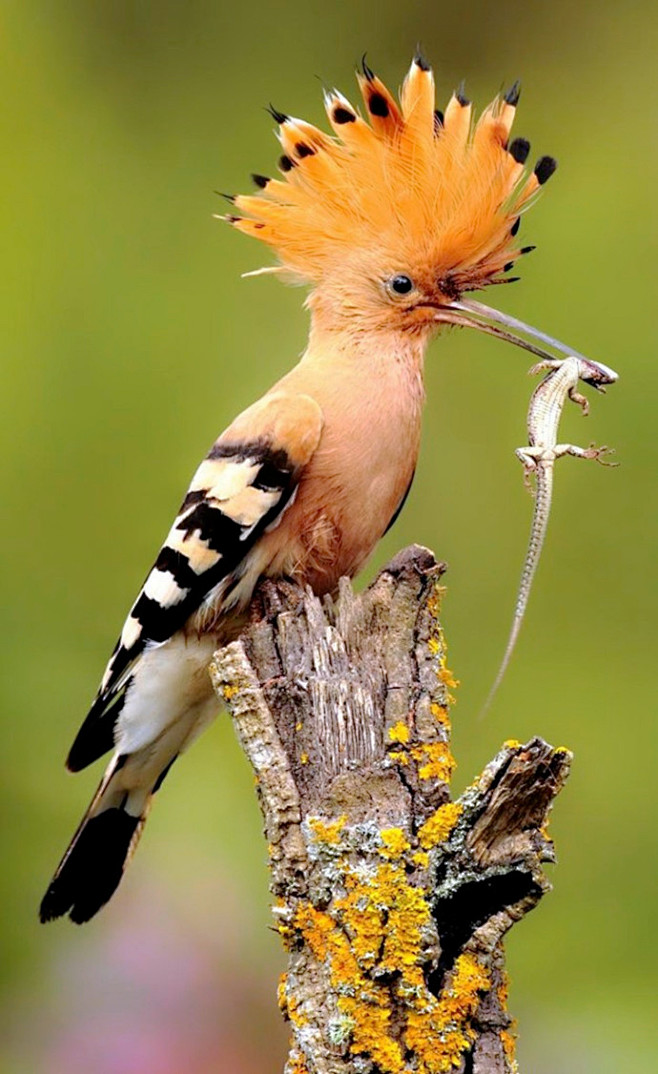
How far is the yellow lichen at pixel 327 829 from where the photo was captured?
1828 millimetres

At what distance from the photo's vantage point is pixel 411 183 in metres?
2.55

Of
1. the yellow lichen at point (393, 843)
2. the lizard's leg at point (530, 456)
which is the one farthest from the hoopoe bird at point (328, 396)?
the yellow lichen at point (393, 843)

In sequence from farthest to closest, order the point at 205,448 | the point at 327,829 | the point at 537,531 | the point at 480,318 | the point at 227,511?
1. the point at 205,448
2. the point at 480,318
3. the point at 227,511
4. the point at 537,531
5. the point at 327,829

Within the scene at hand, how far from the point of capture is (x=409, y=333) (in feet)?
8.53

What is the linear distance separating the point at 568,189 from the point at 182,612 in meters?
1.95

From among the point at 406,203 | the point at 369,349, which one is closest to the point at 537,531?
the point at 369,349

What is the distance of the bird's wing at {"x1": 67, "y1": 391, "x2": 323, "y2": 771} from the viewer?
240 centimetres

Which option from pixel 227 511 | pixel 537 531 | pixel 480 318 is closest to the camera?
pixel 537 531

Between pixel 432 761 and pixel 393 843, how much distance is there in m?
0.11

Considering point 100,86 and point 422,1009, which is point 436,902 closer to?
point 422,1009

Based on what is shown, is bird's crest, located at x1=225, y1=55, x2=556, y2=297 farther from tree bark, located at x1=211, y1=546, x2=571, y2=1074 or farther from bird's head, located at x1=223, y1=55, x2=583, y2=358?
tree bark, located at x1=211, y1=546, x2=571, y2=1074

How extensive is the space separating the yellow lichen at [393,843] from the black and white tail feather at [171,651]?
68 centimetres

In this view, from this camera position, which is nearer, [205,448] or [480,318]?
[480,318]

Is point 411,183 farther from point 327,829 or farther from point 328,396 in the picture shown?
point 327,829
